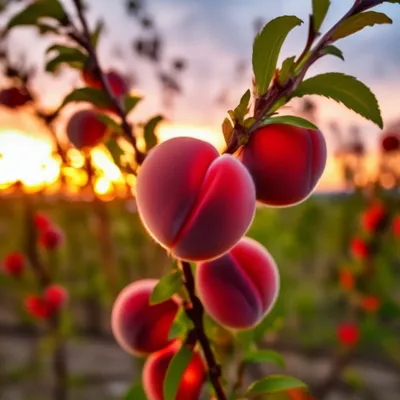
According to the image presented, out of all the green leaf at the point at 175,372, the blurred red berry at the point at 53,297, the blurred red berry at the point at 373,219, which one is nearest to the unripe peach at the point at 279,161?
the green leaf at the point at 175,372

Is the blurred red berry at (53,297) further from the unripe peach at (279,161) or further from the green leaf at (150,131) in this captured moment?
the unripe peach at (279,161)

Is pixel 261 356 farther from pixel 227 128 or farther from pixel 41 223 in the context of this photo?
pixel 41 223

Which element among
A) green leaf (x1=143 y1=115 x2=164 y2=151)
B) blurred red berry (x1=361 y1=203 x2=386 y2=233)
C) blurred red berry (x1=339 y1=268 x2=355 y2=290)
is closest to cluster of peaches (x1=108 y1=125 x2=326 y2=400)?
green leaf (x1=143 y1=115 x2=164 y2=151)

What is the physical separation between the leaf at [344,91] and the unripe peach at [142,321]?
169 millimetres

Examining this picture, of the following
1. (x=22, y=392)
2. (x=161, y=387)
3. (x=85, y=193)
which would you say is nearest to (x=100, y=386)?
(x=22, y=392)

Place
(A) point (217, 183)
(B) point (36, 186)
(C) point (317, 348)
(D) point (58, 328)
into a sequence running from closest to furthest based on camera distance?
1. (A) point (217, 183)
2. (B) point (36, 186)
3. (D) point (58, 328)
4. (C) point (317, 348)

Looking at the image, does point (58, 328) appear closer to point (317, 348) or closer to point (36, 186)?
point (36, 186)

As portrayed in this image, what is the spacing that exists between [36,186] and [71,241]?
5.71ft

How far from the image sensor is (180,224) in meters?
0.26

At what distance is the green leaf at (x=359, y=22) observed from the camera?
29 cm

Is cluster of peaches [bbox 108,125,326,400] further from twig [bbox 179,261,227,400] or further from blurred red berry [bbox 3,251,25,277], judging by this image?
blurred red berry [bbox 3,251,25,277]

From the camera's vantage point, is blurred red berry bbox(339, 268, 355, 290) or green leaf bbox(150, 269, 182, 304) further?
blurred red berry bbox(339, 268, 355, 290)

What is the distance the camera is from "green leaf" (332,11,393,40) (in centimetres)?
29

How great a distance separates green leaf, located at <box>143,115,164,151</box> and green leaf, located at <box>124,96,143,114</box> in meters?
0.05
